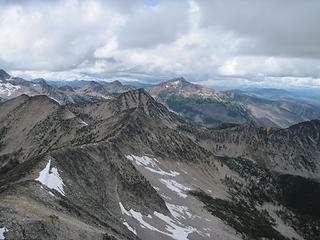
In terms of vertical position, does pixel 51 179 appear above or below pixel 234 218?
above

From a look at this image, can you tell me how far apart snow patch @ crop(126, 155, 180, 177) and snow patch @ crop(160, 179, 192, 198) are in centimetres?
741

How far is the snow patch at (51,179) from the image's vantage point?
53909 millimetres

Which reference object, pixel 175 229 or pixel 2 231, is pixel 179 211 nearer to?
pixel 175 229

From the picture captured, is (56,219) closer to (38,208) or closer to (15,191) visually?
(38,208)

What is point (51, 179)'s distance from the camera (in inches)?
2287

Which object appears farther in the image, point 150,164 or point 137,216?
point 150,164

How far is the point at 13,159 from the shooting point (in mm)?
151750

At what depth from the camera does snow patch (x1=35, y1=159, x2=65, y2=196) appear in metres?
53.9

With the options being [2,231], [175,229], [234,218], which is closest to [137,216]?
[175,229]

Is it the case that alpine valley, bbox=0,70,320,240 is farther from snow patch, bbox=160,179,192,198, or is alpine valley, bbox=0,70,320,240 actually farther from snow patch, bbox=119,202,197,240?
snow patch, bbox=160,179,192,198

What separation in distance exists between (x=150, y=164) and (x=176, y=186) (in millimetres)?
19653

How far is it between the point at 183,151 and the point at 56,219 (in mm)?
156966

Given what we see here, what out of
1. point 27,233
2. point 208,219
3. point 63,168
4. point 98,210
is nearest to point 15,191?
point 27,233

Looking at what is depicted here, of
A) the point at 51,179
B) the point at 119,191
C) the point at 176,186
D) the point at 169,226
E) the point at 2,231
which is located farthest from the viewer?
the point at 176,186
